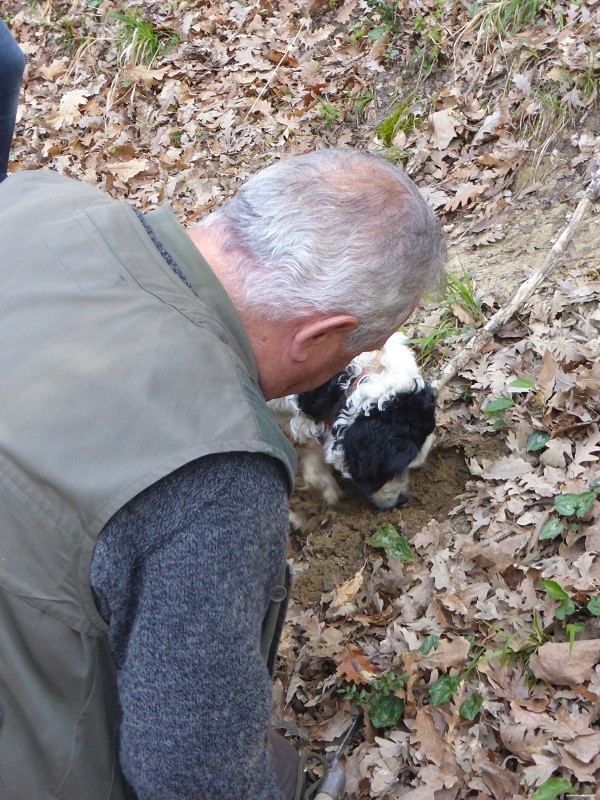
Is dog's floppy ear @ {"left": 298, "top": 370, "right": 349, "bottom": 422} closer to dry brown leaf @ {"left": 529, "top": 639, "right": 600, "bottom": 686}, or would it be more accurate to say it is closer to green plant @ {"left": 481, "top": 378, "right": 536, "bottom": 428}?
green plant @ {"left": 481, "top": 378, "right": 536, "bottom": 428}

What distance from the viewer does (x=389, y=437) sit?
4.10 m

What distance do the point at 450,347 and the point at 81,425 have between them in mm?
3203

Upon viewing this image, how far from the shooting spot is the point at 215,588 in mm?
1692

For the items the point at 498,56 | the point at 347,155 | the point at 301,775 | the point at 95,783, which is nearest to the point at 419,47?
the point at 498,56

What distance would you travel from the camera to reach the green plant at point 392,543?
379 centimetres

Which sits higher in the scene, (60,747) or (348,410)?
(60,747)

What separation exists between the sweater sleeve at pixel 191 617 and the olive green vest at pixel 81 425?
6 cm

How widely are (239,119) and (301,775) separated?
19.8 ft

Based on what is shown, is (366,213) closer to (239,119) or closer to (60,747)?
(60,747)

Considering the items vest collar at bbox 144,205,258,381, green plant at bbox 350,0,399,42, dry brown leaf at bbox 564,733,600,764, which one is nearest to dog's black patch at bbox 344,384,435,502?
dry brown leaf at bbox 564,733,600,764

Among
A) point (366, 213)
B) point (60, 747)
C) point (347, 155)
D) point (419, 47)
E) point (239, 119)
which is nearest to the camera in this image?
point (60, 747)

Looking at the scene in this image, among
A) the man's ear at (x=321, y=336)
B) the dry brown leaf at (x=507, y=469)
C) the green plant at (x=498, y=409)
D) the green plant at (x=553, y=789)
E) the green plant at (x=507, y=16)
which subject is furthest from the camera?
the green plant at (x=507, y=16)

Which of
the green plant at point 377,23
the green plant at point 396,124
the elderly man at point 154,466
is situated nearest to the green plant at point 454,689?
the elderly man at point 154,466

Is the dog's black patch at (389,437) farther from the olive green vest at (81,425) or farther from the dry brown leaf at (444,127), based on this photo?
the dry brown leaf at (444,127)
